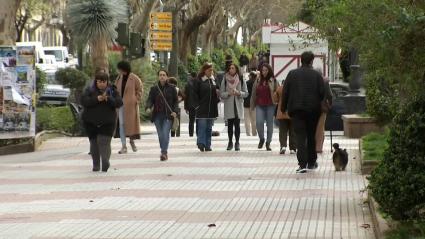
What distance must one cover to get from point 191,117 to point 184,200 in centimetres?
1183

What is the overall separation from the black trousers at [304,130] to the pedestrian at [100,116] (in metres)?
2.74

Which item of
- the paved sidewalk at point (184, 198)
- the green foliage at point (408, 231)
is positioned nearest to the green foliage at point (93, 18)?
the paved sidewalk at point (184, 198)

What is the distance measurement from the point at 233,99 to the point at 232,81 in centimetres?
37

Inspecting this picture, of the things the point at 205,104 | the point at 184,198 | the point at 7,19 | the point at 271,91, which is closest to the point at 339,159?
the point at 184,198

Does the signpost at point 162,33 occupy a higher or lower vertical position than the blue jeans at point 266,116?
higher

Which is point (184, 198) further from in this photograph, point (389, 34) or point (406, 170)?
point (389, 34)

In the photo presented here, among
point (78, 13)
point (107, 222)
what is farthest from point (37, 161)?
point (78, 13)

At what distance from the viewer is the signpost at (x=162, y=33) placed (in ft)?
96.2

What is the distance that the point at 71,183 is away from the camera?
14070 millimetres

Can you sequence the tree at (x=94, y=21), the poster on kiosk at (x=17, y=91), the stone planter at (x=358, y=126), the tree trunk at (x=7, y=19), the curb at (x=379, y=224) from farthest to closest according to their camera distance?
the tree at (x=94, y=21) < the tree trunk at (x=7, y=19) < the stone planter at (x=358, y=126) < the poster on kiosk at (x=17, y=91) < the curb at (x=379, y=224)

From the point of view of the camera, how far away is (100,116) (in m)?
15.3

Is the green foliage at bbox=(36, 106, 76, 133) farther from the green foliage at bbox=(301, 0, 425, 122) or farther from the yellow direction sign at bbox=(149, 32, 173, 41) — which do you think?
the green foliage at bbox=(301, 0, 425, 122)

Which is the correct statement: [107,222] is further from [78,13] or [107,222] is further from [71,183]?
[78,13]

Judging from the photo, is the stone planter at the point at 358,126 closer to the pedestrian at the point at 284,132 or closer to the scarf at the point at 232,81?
the scarf at the point at 232,81
